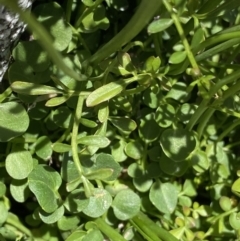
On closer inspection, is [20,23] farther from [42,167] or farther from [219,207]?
[219,207]

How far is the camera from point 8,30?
0.81m

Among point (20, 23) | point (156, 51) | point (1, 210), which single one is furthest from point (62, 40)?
point (1, 210)

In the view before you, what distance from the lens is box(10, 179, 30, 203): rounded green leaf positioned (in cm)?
96

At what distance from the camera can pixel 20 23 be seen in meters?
0.82

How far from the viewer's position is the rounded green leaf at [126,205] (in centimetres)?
97

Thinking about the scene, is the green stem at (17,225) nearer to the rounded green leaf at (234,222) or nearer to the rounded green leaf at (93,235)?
the rounded green leaf at (93,235)

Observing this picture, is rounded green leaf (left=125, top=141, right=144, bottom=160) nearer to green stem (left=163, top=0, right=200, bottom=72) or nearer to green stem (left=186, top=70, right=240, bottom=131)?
green stem (left=186, top=70, right=240, bottom=131)

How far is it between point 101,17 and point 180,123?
22 cm

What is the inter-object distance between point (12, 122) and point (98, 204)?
7.6 inches

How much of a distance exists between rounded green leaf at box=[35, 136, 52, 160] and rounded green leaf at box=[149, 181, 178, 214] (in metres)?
0.19

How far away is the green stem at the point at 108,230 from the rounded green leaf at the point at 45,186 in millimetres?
97

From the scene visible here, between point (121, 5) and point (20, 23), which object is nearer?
point (20, 23)

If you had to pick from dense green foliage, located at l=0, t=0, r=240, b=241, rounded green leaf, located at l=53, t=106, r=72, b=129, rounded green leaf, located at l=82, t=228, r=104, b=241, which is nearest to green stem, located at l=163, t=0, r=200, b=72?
dense green foliage, located at l=0, t=0, r=240, b=241

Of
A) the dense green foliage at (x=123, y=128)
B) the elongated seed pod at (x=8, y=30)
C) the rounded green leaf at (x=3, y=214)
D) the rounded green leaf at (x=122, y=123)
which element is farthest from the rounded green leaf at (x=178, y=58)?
the rounded green leaf at (x=3, y=214)
